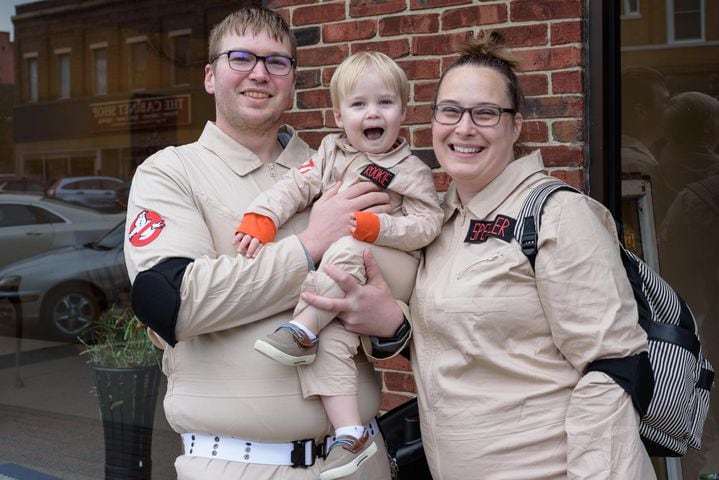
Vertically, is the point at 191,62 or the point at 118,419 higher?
the point at 191,62

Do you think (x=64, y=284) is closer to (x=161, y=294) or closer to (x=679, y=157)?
(x=161, y=294)

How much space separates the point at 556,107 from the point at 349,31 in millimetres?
1105

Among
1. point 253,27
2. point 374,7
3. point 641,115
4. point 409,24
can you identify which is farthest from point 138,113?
point 253,27

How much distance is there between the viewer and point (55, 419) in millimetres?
5434

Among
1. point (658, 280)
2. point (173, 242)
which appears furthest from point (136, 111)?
point (658, 280)

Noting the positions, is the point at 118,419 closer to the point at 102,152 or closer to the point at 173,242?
the point at 102,152

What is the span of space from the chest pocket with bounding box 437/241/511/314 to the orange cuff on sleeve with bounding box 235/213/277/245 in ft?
1.64

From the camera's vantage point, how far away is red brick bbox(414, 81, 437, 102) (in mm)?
3811

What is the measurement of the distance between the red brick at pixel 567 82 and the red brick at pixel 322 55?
41.3 inches

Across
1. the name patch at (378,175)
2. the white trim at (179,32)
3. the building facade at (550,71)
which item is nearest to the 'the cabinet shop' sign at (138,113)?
the building facade at (550,71)

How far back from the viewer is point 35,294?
18.5 ft

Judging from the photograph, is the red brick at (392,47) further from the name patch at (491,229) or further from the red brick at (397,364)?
the name patch at (491,229)

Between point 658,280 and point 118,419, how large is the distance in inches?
127

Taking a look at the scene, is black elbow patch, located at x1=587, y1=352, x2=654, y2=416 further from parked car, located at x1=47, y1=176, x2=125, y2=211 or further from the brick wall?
parked car, located at x1=47, y1=176, x2=125, y2=211
